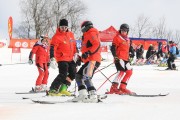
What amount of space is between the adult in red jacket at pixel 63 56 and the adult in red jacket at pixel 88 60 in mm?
1215

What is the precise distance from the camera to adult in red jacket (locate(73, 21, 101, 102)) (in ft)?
26.3

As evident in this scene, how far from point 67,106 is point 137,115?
150 centimetres

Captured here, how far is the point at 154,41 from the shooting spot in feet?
135

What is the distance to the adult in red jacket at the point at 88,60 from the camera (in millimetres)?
8023

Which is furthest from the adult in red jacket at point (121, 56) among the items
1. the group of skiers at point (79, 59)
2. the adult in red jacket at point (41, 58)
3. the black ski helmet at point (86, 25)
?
the black ski helmet at point (86, 25)

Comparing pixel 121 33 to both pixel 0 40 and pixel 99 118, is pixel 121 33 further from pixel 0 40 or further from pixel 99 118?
pixel 0 40

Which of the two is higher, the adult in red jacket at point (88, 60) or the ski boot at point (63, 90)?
the adult in red jacket at point (88, 60)

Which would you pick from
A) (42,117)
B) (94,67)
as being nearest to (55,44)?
(94,67)

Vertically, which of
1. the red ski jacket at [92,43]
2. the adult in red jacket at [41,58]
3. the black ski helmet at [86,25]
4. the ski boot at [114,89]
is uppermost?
the black ski helmet at [86,25]

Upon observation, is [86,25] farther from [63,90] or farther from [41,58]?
[41,58]

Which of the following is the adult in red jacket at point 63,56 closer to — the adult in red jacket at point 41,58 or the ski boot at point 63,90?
the ski boot at point 63,90

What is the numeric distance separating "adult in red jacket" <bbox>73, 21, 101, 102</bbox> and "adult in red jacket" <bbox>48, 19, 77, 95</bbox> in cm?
121

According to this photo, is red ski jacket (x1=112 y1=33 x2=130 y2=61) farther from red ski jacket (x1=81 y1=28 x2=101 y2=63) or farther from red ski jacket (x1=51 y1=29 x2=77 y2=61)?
red ski jacket (x1=81 y1=28 x2=101 y2=63)

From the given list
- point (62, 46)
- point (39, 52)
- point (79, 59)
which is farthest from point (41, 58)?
point (79, 59)
